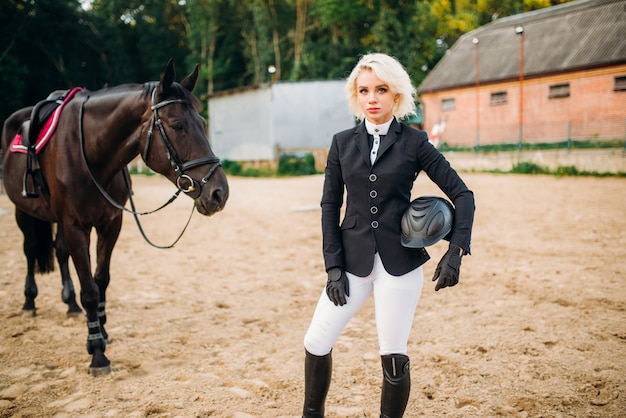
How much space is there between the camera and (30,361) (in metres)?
3.75

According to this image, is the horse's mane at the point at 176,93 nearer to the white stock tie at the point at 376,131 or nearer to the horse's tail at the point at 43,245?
the white stock tie at the point at 376,131

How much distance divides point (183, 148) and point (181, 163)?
0.11 meters

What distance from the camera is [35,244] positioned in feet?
16.8

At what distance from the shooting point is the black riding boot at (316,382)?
2408 millimetres

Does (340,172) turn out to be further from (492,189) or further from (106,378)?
(492,189)

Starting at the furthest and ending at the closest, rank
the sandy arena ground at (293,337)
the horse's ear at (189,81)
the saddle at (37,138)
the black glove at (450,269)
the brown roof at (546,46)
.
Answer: the brown roof at (546,46)
the saddle at (37,138)
the horse's ear at (189,81)
the sandy arena ground at (293,337)
the black glove at (450,269)

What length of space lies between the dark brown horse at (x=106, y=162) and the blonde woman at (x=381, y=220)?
1250 millimetres

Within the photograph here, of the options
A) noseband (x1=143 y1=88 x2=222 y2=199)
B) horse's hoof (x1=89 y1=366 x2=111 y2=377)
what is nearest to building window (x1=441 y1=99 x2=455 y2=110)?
noseband (x1=143 y1=88 x2=222 y2=199)

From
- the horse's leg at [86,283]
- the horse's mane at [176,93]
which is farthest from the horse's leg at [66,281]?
the horse's mane at [176,93]

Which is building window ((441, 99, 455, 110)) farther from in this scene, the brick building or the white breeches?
the white breeches

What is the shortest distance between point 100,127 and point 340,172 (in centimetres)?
229

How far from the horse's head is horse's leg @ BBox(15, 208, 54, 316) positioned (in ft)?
7.92

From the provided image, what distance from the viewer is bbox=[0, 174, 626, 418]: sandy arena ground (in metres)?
3.05

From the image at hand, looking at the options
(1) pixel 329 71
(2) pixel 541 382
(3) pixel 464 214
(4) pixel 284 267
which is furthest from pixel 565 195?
(1) pixel 329 71
